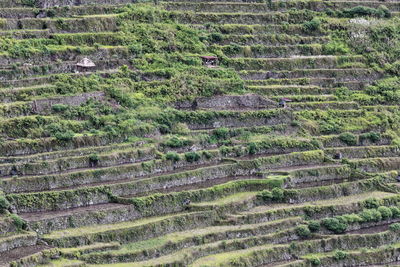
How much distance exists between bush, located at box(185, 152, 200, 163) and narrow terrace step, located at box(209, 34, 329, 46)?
13275mm

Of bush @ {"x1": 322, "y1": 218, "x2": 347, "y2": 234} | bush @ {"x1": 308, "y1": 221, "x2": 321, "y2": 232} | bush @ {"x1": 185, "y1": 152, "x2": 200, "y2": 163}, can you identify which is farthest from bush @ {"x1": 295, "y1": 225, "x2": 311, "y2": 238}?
bush @ {"x1": 185, "y1": 152, "x2": 200, "y2": 163}

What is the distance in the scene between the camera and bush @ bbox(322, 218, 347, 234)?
2729 inches

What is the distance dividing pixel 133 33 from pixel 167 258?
21.9 metres

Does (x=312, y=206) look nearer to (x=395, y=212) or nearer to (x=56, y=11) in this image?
(x=395, y=212)

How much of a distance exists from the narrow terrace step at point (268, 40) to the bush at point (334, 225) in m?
17.5

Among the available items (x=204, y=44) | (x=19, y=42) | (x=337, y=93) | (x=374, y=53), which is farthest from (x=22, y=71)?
(x=374, y=53)

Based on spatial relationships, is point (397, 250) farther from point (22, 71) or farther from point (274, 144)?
point (22, 71)

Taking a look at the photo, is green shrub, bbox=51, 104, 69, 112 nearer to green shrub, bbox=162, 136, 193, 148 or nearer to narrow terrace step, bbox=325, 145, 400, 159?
green shrub, bbox=162, 136, 193, 148

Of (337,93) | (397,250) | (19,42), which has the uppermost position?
(19,42)

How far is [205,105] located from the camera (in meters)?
76.6

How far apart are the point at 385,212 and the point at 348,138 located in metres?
7.91

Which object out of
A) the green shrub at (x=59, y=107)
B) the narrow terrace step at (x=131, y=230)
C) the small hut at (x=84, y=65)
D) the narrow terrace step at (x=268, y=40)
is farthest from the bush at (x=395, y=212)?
the small hut at (x=84, y=65)

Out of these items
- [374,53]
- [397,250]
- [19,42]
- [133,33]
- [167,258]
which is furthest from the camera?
[374,53]

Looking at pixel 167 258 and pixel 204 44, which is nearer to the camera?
pixel 167 258
